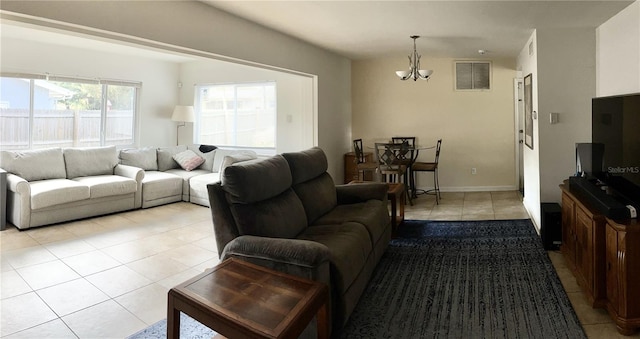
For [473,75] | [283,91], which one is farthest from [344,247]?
[473,75]

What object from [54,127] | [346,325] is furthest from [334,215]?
[54,127]

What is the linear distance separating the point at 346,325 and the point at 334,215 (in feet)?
3.52

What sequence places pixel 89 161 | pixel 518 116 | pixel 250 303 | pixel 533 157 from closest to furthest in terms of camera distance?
pixel 250 303 < pixel 533 157 < pixel 89 161 < pixel 518 116

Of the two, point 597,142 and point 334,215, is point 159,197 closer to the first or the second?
point 334,215

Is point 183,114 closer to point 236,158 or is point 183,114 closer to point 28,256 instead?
point 236,158

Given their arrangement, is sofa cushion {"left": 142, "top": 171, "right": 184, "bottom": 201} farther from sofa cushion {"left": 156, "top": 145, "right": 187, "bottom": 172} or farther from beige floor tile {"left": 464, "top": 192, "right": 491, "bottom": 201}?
beige floor tile {"left": 464, "top": 192, "right": 491, "bottom": 201}

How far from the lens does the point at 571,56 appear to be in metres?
3.99

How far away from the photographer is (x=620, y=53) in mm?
3430

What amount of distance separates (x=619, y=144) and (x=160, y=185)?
5.44 meters

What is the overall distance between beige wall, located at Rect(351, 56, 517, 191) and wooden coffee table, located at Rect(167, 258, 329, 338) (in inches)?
207

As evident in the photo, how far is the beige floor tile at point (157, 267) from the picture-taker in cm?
317

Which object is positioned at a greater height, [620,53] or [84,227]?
[620,53]

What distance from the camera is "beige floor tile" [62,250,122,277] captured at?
3.27 metres

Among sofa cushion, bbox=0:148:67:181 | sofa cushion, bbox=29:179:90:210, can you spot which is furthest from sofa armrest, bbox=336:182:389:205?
sofa cushion, bbox=0:148:67:181
